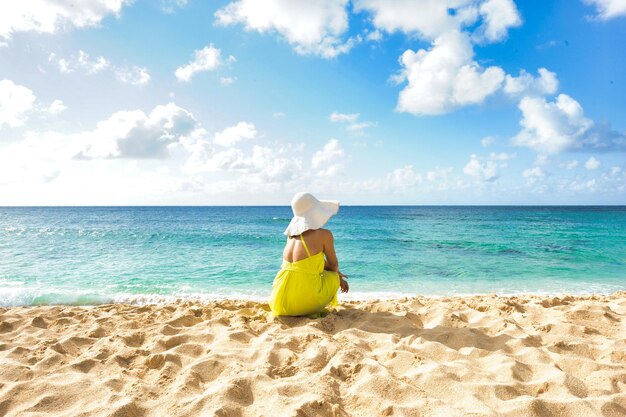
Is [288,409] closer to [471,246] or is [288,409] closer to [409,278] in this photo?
[409,278]

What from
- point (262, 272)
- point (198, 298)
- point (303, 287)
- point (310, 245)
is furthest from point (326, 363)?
point (262, 272)

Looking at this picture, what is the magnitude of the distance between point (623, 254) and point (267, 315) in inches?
687

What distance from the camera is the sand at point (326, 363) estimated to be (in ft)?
9.05

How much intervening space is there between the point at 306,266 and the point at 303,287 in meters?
0.30

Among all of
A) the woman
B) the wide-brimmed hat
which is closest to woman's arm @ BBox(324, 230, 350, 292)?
the woman

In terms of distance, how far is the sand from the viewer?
9.05ft

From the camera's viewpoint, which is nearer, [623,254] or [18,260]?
[18,260]

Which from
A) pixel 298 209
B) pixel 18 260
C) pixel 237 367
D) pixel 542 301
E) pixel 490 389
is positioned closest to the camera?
pixel 490 389

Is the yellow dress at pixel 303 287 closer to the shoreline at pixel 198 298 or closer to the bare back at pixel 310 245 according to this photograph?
the bare back at pixel 310 245

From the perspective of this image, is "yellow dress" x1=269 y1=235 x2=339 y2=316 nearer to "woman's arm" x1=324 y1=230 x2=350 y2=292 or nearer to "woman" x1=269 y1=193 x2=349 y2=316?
"woman" x1=269 y1=193 x2=349 y2=316

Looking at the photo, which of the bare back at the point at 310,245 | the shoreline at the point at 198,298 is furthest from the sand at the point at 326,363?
the shoreline at the point at 198,298

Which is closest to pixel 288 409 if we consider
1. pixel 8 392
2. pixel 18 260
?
pixel 8 392

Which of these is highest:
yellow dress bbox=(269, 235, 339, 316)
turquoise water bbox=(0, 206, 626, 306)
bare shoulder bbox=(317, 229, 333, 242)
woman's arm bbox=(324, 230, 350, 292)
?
bare shoulder bbox=(317, 229, 333, 242)

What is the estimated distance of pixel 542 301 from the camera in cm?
568
